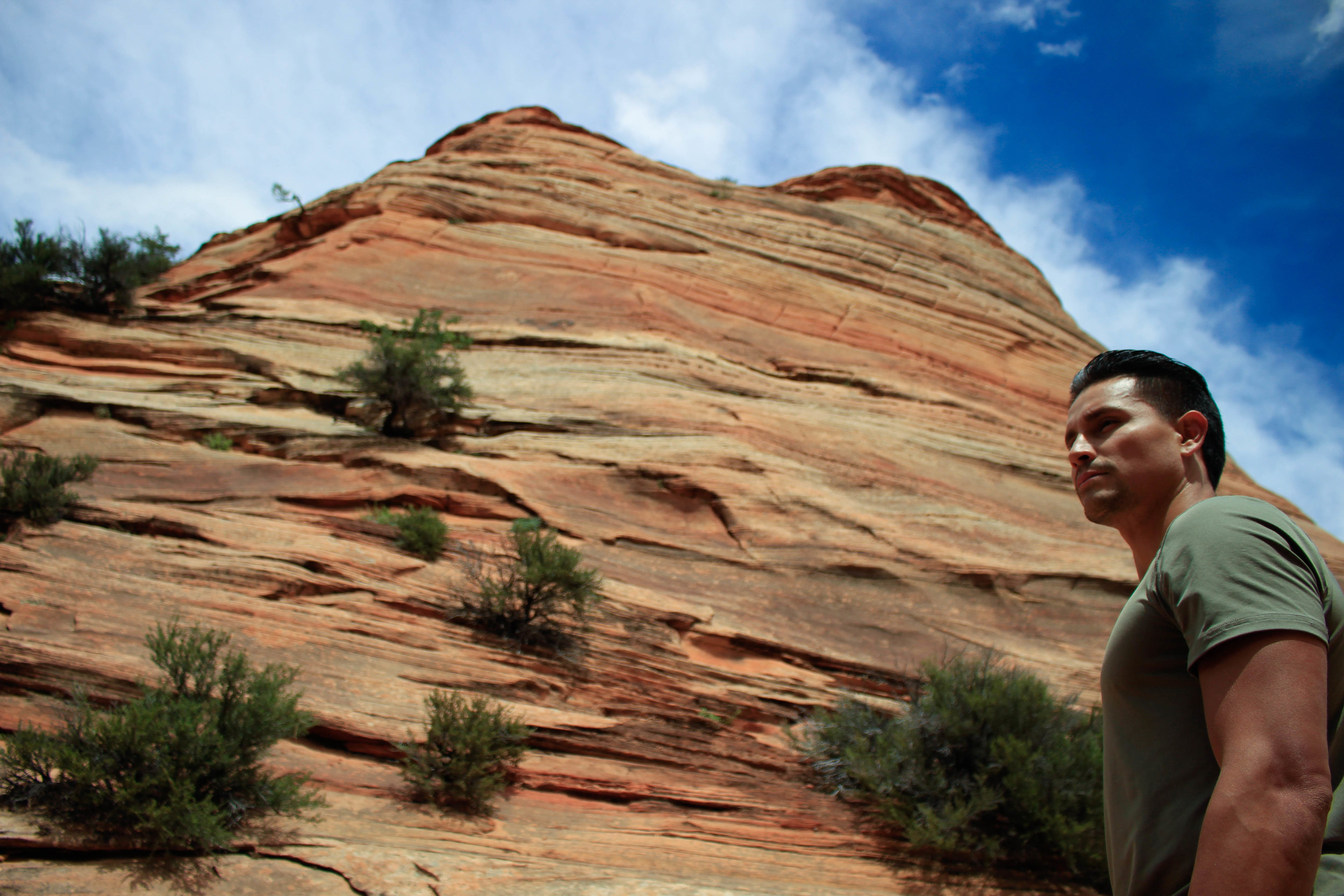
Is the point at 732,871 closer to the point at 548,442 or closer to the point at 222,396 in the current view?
the point at 548,442

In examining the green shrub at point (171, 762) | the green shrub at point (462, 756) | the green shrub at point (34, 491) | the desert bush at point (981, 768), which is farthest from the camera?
the green shrub at point (34, 491)

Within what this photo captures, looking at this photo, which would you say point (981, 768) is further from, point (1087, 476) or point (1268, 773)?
point (1268, 773)

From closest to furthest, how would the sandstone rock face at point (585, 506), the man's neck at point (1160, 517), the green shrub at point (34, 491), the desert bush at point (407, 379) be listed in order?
1. the man's neck at point (1160, 517)
2. the sandstone rock face at point (585, 506)
3. the green shrub at point (34, 491)
4. the desert bush at point (407, 379)

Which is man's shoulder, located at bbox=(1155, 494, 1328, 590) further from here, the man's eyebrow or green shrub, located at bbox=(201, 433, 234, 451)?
green shrub, located at bbox=(201, 433, 234, 451)

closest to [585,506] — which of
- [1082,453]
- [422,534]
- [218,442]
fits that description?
[422,534]

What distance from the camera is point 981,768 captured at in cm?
570

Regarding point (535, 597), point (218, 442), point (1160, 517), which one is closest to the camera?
point (1160, 517)

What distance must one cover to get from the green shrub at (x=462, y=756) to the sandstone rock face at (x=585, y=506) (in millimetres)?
180

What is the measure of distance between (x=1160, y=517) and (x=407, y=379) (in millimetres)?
9555

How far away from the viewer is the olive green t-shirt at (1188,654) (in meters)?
1.11

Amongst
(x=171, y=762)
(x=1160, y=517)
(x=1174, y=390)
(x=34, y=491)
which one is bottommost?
(x=171, y=762)

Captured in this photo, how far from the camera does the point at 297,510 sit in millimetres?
7719

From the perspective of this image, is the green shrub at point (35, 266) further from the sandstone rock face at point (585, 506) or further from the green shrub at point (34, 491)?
the green shrub at point (34, 491)

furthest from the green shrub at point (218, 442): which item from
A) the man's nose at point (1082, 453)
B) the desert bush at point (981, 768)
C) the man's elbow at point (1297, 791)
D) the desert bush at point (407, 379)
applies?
the man's elbow at point (1297, 791)
